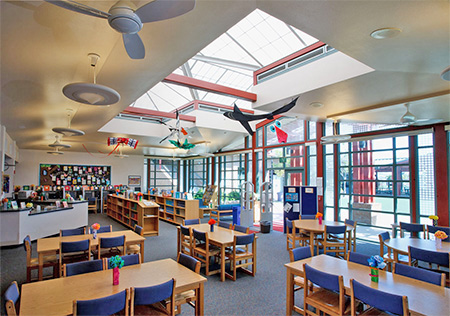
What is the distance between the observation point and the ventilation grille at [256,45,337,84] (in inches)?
190

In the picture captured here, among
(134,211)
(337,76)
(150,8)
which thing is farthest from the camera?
(134,211)

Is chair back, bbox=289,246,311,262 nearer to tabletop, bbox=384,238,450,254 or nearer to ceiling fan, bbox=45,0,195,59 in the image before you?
tabletop, bbox=384,238,450,254

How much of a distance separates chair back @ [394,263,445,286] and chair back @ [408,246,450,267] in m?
1.10

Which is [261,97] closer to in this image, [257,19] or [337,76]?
[337,76]

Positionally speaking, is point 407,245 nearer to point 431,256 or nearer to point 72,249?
point 431,256

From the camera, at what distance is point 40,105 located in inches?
233

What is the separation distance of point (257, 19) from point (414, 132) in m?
5.34

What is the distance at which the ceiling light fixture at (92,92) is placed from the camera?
326cm

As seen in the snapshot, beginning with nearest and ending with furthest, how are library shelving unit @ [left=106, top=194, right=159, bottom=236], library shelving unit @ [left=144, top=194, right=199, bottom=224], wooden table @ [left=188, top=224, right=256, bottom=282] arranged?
wooden table @ [left=188, top=224, right=256, bottom=282] < library shelving unit @ [left=106, top=194, right=159, bottom=236] < library shelving unit @ [left=144, top=194, right=199, bottom=224]

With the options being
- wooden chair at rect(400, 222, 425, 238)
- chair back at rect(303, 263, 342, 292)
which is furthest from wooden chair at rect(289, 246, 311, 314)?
wooden chair at rect(400, 222, 425, 238)

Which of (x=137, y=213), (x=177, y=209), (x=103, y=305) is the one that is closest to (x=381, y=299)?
(x=103, y=305)

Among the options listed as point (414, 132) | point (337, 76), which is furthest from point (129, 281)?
point (414, 132)

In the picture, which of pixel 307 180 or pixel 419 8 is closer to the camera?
pixel 419 8

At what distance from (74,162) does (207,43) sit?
45.9ft
